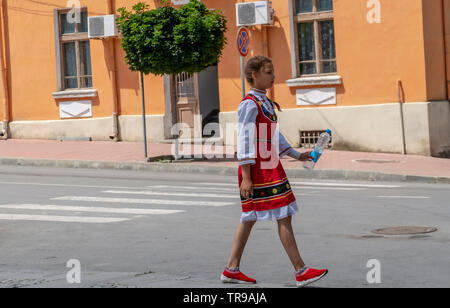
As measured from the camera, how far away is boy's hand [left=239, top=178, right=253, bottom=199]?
639 centimetres

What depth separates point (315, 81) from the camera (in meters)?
21.0

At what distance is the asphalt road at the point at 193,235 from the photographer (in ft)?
22.4

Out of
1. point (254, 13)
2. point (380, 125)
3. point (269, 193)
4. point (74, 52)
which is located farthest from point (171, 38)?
point (269, 193)

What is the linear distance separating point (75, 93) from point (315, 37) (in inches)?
281

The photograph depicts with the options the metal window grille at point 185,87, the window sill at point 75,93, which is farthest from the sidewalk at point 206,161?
the metal window grille at point 185,87

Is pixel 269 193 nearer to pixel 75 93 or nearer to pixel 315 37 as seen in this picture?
pixel 315 37

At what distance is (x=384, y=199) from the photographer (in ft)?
40.7

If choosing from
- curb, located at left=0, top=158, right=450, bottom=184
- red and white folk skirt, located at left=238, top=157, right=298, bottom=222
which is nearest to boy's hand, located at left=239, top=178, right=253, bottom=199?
red and white folk skirt, located at left=238, top=157, right=298, bottom=222

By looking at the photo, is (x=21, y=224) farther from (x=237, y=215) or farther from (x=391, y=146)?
(x=391, y=146)

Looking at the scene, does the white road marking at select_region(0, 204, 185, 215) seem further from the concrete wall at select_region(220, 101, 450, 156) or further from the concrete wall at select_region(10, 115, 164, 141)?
the concrete wall at select_region(10, 115, 164, 141)

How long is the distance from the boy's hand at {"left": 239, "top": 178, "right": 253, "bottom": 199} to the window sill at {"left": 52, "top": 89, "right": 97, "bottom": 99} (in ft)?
59.1

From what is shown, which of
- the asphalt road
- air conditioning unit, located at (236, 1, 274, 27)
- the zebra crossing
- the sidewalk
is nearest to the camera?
the asphalt road

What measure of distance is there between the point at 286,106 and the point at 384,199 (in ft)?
30.8

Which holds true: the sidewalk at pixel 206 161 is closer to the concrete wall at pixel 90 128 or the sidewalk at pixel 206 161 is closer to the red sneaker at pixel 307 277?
the concrete wall at pixel 90 128
